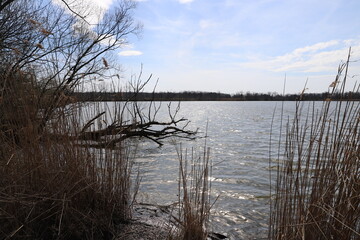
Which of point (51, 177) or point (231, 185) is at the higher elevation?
point (51, 177)

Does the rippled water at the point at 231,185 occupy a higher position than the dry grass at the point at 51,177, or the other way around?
the dry grass at the point at 51,177

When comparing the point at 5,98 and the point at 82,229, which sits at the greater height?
the point at 5,98

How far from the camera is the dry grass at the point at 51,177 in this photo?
2418 mm

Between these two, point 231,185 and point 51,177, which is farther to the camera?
point 231,185

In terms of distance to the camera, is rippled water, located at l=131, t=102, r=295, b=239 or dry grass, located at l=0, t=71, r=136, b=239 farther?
rippled water, located at l=131, t=102, r=295, b=239

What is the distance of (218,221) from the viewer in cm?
415

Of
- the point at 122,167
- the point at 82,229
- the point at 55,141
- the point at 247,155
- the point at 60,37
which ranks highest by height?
the point at 60,37

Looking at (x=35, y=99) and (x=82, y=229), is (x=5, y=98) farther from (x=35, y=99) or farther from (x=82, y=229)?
(x=82, y=229)

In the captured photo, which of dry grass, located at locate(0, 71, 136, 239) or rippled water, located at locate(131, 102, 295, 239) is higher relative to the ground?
dry grass, located at locate(0, 71, 136, 239)

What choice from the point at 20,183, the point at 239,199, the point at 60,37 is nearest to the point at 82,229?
the point at 20,183

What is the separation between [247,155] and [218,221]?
17.8 feet

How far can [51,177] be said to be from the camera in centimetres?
254

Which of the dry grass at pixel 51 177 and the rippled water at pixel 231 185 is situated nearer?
the dry grass at pixel 51 177

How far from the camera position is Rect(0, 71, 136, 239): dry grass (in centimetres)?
242
